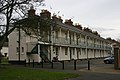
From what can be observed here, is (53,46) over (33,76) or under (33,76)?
over

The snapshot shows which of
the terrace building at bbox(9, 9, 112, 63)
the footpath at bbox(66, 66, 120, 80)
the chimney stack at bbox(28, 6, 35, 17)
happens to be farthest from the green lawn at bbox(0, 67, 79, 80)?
the terrace building at bbox(9, 9, 112, 63)

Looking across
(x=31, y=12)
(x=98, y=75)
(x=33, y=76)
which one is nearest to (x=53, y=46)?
(x=31, y=12)

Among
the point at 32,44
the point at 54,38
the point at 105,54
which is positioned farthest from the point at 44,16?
the point at 105,54

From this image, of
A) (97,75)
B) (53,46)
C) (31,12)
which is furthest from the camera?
(53,46)

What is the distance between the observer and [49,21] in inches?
1048

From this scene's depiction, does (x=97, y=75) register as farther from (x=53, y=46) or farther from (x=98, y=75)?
(x=53, y=46)

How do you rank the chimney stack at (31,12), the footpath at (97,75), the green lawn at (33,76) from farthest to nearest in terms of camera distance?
the chimney stack at (31,12) → the footpath at (97,75) → the green lawn at (33,76)

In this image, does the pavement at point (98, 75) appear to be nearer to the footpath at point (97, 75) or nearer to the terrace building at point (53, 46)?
the footpath at point (97, 75)

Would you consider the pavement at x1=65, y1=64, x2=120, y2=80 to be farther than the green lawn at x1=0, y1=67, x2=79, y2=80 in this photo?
Yes

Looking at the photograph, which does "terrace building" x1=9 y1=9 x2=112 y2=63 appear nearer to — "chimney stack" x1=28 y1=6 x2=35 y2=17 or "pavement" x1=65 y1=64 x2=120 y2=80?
"chimney stack" x1=28 y1=6 x2=35 y2=17

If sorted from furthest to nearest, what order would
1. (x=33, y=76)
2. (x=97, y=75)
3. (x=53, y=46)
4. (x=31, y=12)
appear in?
(x=53, y=46)
(x=31, y=12)
(x=97, y=75)
(x=33, y=76)

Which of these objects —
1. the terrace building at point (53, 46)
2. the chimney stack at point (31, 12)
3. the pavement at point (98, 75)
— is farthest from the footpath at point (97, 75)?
the chimney stack at point (31, 12)

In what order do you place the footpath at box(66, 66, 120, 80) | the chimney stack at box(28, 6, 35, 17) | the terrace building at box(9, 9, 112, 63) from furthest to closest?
the terrace building at box(9, 9, 112, 63)
the chimney stack at box(28, 6, 35, 17)
the footpath at box(66, 66, 120, 80)

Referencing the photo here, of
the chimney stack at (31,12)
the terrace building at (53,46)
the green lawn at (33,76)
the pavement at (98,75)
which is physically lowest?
the pavement at (98,75)
